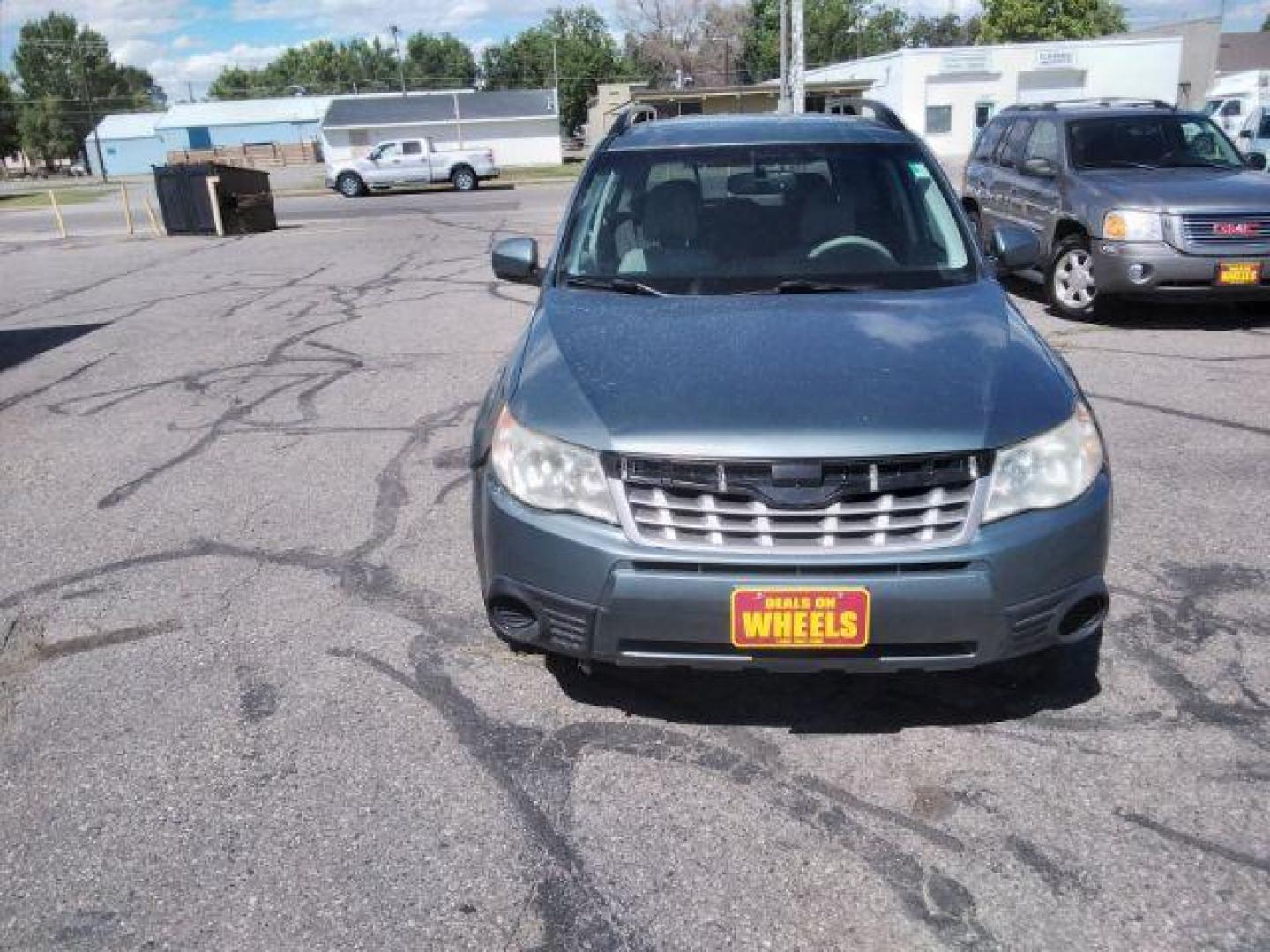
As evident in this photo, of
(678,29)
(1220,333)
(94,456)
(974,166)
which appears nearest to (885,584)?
(94,456)

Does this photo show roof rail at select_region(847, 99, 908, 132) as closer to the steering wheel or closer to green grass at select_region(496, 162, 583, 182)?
the steering wheel

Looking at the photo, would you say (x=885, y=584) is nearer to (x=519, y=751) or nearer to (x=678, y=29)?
(x=519, y=751)

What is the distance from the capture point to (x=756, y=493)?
2678mm

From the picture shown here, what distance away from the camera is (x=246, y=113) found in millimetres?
84062

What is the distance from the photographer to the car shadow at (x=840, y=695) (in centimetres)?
319

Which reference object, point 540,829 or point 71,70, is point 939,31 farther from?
point 540,829

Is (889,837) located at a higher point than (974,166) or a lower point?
lower

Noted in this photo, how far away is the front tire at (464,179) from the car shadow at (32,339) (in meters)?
25.3

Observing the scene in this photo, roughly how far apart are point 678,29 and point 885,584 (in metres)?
91.9

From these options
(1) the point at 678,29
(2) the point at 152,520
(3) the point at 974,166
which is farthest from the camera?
(1) the point at 678,29

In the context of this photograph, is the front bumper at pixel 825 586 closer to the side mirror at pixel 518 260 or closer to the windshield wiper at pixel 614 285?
the windshield wiper at pixel 614 285

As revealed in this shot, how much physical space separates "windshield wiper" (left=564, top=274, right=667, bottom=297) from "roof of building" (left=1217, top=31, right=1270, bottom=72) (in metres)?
85.6

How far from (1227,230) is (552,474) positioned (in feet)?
23.7

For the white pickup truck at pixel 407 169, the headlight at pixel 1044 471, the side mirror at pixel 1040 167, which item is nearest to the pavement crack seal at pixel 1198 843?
the headlight at pixel 1044 471
